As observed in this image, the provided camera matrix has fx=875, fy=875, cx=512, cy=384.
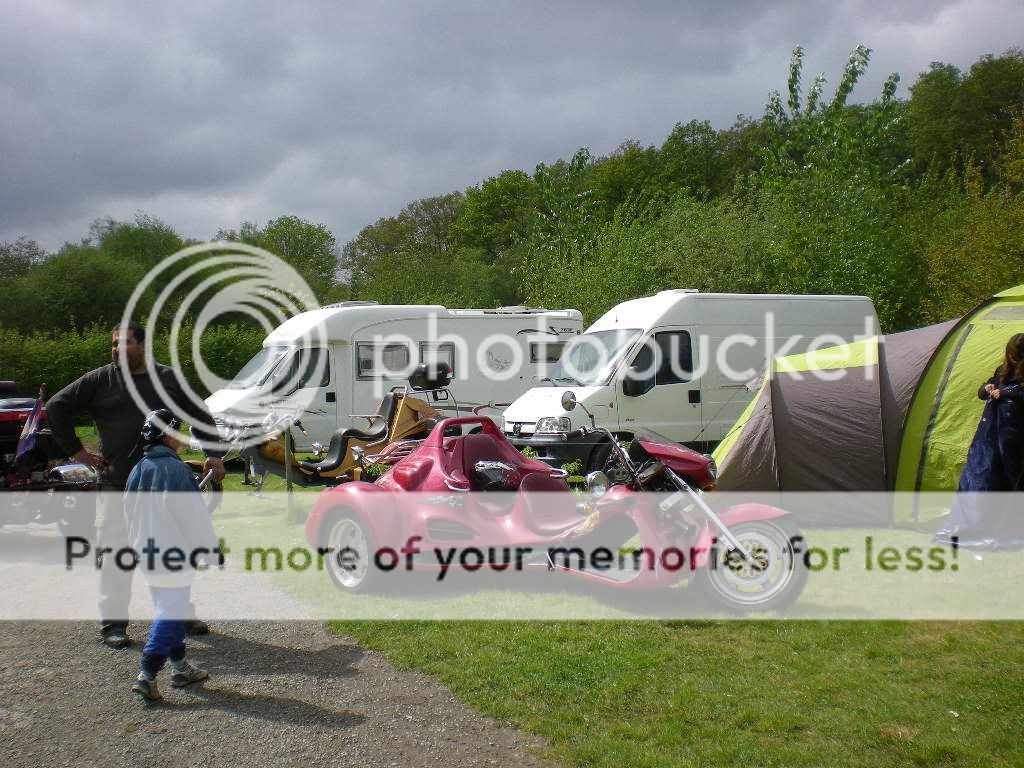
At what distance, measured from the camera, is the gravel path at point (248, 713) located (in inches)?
156

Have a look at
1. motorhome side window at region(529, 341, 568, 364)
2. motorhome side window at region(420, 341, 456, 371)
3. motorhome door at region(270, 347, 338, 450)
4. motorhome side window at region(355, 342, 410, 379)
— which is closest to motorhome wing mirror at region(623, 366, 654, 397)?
motorhome side window at region(529, 341, 568, 364)

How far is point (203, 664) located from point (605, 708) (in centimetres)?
247

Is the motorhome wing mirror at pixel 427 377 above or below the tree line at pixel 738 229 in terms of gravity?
below

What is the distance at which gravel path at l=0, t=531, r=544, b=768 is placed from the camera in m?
3.97

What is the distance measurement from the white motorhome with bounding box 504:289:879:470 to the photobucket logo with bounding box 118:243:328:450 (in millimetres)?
4461

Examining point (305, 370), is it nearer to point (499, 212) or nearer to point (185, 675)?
point (185, 675)

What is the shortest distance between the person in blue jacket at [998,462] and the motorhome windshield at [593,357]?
6.35m

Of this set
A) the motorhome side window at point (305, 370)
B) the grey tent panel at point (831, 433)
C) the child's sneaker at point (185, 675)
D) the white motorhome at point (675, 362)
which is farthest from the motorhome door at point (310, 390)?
the child's sneaker at point (185, 675)

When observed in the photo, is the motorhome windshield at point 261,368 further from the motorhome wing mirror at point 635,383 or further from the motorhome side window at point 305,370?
the motorhome wing mirror at point 635,383

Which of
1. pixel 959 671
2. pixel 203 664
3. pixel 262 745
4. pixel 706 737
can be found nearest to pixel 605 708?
pixel 706 737

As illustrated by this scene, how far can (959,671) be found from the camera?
4.80 m

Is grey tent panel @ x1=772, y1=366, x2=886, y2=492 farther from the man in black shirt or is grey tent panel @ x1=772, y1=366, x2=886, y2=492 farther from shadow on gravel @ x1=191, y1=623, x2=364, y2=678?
the man in black shirt

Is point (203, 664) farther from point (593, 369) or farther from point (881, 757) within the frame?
point (593, 369)

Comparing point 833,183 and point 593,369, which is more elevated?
point 833,183
